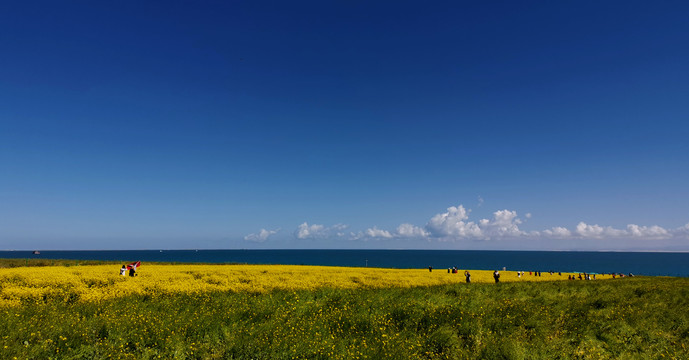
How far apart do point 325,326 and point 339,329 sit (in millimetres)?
593

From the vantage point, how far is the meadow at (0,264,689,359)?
431 inches

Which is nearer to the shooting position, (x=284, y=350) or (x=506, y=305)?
(x=284, y=350)

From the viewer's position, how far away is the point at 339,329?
44.9 feet

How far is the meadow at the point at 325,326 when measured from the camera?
10.9m

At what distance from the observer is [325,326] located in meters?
13.7

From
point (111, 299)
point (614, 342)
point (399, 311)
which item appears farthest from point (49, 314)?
point (614, 342)

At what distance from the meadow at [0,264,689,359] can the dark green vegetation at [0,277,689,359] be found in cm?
5

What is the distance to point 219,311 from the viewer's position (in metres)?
14.9

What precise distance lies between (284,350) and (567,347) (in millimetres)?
10694

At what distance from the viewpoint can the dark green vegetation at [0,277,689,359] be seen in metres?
10.9

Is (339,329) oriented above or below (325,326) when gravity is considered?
below

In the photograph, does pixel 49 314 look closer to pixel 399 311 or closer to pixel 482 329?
pixel 399 311

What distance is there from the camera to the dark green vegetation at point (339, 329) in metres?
10.9

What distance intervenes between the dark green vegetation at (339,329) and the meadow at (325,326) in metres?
0.05
